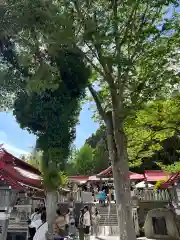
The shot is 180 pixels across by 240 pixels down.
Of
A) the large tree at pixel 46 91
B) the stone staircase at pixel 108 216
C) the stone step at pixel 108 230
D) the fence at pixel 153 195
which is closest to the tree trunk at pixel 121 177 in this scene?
the large tree at pixel 46 91

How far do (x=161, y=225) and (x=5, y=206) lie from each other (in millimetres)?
9510

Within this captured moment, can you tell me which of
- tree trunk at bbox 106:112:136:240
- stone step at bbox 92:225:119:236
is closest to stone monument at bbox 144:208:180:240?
stone step at bbox 92:225:119:236

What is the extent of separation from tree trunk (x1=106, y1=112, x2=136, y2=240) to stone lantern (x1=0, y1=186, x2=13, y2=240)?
14.5 ft

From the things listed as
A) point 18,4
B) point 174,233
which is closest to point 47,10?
point 18,4

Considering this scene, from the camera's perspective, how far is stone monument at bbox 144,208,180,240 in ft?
47.2

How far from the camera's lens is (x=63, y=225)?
8586mm

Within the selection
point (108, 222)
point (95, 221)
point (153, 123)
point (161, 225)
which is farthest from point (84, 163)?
point (153, 123)

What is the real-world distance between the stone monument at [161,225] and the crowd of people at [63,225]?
10.6ft

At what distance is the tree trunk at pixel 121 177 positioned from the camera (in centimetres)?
953

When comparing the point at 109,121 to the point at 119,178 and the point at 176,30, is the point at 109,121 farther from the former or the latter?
the point at 176,30

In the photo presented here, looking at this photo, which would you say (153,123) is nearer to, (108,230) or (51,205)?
(51,205)

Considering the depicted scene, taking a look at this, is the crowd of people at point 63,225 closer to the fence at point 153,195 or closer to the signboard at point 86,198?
the signboard at point 86,198

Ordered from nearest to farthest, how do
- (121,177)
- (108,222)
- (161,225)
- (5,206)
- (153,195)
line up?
(121,177), (5,206), (161,225), (153,195), (108,222)

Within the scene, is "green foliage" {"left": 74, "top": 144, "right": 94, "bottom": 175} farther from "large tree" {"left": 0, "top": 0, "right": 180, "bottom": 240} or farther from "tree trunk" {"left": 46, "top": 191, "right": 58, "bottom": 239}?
"large tree" {"left": 0, "top": 0, "right": 180, "bottom": 240}
